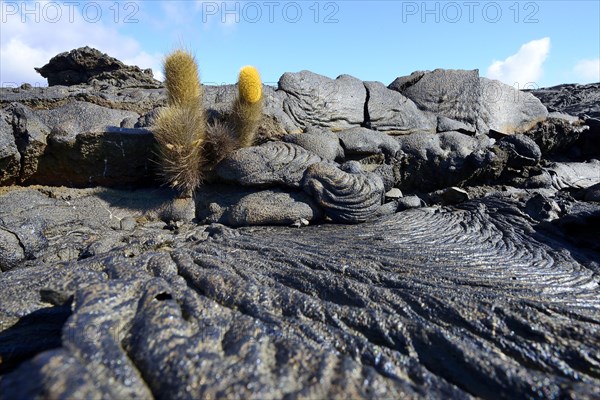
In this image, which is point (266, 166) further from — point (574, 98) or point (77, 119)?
point (574, 98)

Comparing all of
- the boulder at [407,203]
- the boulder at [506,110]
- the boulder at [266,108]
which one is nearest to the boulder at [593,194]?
the boulder at [407,203]

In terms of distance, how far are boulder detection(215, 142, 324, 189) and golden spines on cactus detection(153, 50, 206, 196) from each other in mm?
356

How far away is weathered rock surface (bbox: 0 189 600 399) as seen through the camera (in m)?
1.35

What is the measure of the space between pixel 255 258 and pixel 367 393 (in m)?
1.60

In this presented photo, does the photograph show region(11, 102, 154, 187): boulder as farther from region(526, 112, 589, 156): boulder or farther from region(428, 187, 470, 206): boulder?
region(526, 112, 589, 156): boulder

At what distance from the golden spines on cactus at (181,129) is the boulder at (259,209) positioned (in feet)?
1.31

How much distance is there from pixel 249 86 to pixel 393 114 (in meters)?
2.85

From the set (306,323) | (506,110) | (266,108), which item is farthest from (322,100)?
(306,323)

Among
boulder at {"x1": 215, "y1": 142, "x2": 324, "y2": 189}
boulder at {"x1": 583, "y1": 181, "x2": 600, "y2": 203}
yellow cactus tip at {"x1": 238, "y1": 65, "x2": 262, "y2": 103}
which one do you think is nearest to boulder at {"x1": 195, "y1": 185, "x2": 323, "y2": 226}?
boulder at {"x1": 215, "y1": 142, "x2": 324, "y2": 189}

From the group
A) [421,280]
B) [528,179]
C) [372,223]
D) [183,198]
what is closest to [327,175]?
[372,223]

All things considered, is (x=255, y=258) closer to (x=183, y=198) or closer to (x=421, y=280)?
(x=421, y=280)

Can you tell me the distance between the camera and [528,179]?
616cm

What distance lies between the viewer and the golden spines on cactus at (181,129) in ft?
15.6

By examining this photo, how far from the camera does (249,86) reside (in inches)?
209
